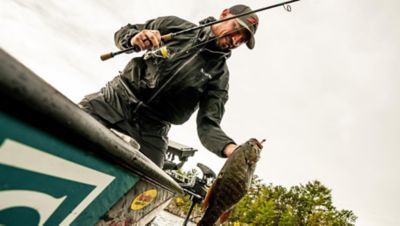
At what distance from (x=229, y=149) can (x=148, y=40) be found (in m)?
1.22

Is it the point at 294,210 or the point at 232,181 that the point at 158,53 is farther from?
the point at 294,210

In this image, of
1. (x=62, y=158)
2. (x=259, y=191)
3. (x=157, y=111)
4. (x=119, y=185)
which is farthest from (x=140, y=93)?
(x=259, y=191)

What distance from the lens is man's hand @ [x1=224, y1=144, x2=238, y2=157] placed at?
233 centimetres

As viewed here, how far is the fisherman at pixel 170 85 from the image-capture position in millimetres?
2430

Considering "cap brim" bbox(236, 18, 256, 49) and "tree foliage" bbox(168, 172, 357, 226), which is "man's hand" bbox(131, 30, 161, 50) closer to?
"cap brim" bbox(236, 18, 256, 49)

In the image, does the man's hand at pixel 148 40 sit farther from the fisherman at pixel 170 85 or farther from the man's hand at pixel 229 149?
the man's hand at pixel 229 149

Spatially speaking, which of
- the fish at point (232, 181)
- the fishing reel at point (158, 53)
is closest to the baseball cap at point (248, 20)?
the fishing reel at point (158, 53)

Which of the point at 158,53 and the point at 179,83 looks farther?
the point at 179,83

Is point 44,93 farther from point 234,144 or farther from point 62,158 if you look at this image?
point 234,144

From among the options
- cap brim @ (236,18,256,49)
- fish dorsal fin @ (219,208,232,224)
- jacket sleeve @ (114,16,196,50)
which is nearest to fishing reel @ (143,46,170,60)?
jacket sleeve @ (114,16,196,50)

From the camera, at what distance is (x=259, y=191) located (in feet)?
147

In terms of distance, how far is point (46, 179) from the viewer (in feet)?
2.70

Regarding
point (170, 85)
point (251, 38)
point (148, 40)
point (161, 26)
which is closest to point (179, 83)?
point (170, 85)

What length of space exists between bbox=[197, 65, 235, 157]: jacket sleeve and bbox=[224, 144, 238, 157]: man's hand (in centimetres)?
11
